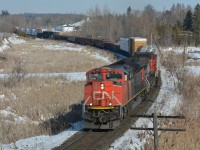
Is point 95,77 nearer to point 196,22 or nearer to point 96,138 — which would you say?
point 96,138

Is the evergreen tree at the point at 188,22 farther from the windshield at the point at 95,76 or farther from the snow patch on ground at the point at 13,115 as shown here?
the windshield at the point at 95,76

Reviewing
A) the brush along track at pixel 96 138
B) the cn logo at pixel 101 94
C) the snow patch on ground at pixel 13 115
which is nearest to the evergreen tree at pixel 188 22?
the snow patch on ground at pixel 13 115

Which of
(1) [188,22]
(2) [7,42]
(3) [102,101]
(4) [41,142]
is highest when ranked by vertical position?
(1) [188,22]

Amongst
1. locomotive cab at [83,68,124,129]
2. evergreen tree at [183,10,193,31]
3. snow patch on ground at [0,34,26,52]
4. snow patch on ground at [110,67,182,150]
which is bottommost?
snow patch on ground at [0,34,26,52]

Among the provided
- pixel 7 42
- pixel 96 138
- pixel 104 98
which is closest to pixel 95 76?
pixel 104 98

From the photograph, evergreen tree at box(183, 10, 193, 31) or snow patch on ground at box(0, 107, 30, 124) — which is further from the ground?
evergreen tree at box(183, 10, 193, 31)

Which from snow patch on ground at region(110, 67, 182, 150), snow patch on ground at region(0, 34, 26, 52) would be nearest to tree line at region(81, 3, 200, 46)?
snow patch on ground at region(0, 34, 26, 52)

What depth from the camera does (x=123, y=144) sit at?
14.7 m

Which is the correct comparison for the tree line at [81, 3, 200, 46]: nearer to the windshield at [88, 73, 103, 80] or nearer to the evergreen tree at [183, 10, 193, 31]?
the evergreen tree at [183, 10, 193, 31]

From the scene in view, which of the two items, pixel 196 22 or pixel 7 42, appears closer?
pixel 7 42

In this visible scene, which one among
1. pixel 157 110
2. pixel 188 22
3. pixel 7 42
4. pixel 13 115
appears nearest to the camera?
pixel 13 115

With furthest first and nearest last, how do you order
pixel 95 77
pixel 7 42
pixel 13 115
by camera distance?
pixel 7 42, pixel 13 115, pixel 95 77

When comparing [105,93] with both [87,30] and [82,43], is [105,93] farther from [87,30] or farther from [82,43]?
[87,30]

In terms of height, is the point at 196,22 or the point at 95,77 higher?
the point at 196,22
